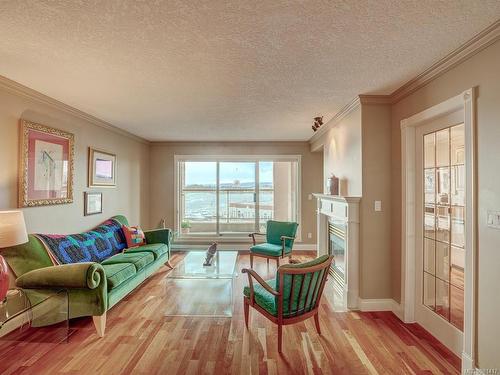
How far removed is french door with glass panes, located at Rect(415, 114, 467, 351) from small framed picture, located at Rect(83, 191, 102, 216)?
4321 millimetres

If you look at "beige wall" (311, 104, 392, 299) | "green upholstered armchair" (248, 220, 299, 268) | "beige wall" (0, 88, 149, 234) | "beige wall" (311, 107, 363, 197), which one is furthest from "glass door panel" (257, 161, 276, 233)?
"beige wall" (311, 104, 392, 299)

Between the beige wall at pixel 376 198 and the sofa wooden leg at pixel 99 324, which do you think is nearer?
the sofa wooden leg at pixel 99 324

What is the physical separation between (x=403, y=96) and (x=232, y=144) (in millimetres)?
3796

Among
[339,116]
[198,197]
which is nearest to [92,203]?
[198,197]

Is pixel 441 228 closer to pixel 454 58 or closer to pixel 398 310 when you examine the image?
pixel 398 310

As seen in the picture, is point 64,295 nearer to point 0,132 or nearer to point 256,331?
point 0,132

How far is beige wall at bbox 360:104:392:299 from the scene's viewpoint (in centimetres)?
305

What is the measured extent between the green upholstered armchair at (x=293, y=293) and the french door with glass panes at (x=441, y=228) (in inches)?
42.5

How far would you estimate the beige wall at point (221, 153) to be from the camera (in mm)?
6031

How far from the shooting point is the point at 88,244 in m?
3.54

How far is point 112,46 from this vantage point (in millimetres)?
1941

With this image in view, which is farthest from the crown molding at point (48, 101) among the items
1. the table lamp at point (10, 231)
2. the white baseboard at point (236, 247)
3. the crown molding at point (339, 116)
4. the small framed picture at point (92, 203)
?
the crown molding at point (339, 116)

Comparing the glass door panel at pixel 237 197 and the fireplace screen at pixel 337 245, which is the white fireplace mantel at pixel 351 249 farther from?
the glass door panel at pixel 237 197

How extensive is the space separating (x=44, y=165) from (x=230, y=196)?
3.73 metres
